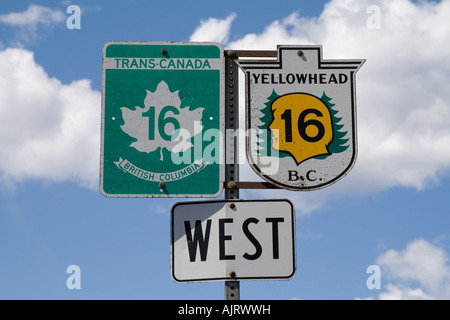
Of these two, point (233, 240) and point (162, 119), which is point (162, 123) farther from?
point (233, 240)

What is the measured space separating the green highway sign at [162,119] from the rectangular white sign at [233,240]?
222 mm

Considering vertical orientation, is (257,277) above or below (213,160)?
below

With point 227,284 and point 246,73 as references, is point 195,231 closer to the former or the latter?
point 227,284

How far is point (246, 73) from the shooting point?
24.4 ft

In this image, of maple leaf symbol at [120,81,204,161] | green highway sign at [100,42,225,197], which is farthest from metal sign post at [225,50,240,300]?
maple leaf symbol at [120,81,204,161]

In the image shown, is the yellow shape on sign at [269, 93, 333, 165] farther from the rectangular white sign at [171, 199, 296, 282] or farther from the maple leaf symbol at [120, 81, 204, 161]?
the maple leaf symbol at [120, 81, 204, 161]

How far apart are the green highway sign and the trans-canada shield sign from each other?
363mm

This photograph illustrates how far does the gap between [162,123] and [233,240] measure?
1.28 meters

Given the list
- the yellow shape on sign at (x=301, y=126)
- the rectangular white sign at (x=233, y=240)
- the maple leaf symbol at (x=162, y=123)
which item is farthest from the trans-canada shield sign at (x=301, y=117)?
the maple leaf symbol at (x=162, y=123)
